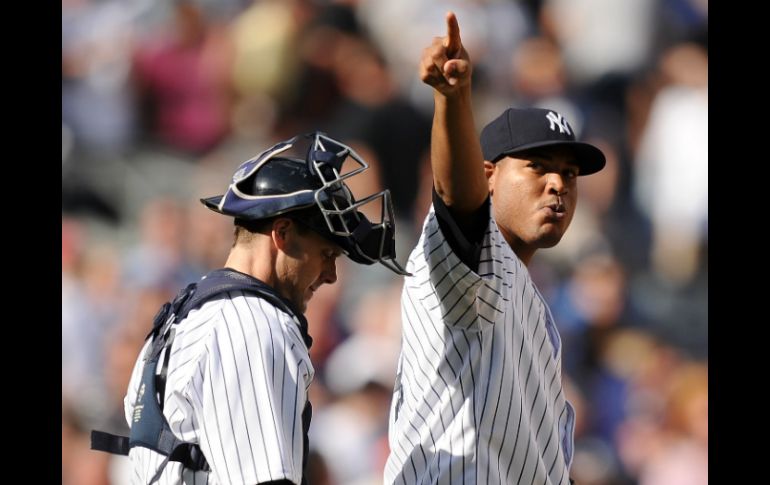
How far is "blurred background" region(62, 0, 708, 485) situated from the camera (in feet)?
17.6

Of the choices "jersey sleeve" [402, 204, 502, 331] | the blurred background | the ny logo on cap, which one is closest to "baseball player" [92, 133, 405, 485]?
"jersey sleeve" [402, 204, 502, 331]

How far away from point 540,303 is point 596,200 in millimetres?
2982

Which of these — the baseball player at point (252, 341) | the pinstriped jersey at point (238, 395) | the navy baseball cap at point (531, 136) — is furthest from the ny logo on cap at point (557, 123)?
the pinstriped jersey at point (238, 395)

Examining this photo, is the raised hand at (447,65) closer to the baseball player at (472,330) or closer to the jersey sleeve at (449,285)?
the baseball player at (472,330)

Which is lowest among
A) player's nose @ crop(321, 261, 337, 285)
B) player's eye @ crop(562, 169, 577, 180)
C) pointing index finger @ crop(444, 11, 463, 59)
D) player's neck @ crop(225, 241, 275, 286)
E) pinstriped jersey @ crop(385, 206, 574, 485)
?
pinstriped jersey @ crop(385, 206, 574, 485)

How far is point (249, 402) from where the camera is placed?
215 centimetres

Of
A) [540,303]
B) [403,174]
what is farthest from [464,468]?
[403,174]

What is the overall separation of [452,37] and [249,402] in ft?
2.63

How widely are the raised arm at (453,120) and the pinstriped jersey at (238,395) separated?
45 cm

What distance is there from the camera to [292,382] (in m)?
2.20

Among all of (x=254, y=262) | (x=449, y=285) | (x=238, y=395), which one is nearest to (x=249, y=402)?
(x=238, y=395)

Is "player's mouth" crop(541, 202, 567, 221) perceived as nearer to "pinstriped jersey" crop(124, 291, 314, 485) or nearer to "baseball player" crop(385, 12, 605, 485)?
"baseball player" crop(385, 12, 605, 485)

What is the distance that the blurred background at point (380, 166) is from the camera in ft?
17.6

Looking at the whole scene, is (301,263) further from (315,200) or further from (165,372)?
(165,372)
